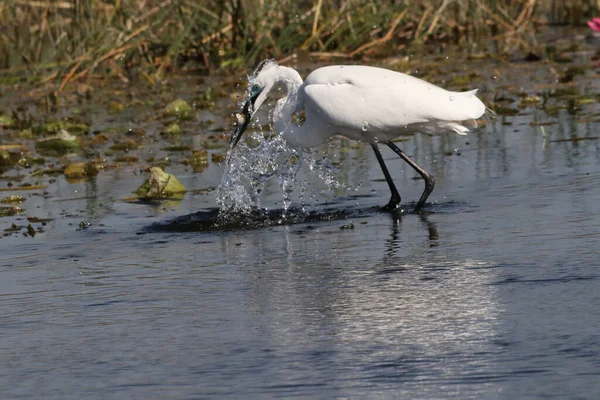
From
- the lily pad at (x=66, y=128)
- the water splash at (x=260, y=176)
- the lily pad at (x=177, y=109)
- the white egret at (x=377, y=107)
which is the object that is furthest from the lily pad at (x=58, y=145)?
the white egret at (x=377, y=107)

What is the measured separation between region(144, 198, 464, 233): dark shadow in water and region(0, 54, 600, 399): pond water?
0.03 meters

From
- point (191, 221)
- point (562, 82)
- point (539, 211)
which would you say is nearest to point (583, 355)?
point (539, 211)

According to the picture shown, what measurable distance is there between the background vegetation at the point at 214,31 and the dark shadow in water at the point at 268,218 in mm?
6516

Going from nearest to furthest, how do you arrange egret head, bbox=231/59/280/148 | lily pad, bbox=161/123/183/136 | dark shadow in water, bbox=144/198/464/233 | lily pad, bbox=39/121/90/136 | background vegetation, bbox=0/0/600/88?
dark shadow in water, bbox=144/198/464/233
egret head, bbox=231/59/280/148
lily pad, bbox=161/123/183/136
lily pad, bbox=39/121/90/136
background vegetation, bbox=0/0/600/88

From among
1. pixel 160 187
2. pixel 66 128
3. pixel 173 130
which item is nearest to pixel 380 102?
pixel 160 187

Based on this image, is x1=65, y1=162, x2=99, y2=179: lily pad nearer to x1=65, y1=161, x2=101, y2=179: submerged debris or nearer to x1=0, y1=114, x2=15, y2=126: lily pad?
x1=65, y1=161, x2=101, y2=179: submerged debris

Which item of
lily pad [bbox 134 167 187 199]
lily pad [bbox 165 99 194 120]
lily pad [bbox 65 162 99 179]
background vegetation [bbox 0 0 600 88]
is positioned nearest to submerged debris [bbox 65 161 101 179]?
lily pad [bbox 65 162 99 179]

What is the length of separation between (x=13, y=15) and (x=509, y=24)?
6.28m

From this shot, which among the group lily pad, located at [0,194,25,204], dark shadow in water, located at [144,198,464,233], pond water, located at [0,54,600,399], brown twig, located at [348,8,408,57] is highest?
brown twig, located at [348,8,408,57]

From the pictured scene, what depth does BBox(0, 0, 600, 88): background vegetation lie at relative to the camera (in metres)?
14.1

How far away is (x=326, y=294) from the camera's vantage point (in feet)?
17.0

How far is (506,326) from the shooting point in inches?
174

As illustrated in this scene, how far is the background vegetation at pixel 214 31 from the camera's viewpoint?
46.2 ft

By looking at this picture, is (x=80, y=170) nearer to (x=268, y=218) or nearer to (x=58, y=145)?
(x=58, y=145)
